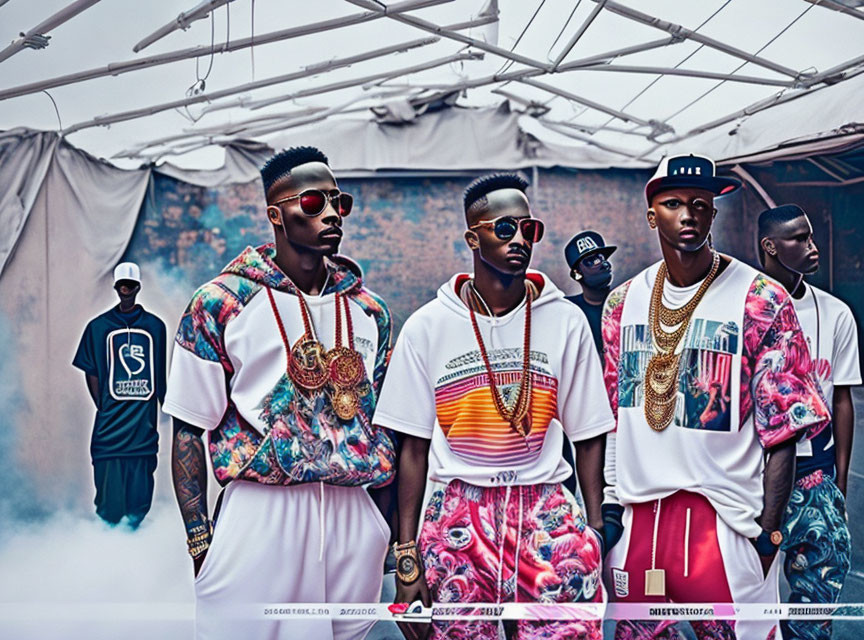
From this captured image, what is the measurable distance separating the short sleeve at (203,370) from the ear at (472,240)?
96cm

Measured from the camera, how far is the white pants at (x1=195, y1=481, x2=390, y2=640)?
4031mm

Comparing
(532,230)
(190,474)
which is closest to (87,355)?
A: (190,474)

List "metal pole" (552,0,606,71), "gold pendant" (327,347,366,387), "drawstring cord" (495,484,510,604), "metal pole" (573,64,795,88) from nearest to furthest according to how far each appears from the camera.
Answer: "drawstring cord" (495,484,510,604), "gold pendant" (327,347,366,387), "metal pole" (552,0,606,71), "metal pole" (573,64,795,88)

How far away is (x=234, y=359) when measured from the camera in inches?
157

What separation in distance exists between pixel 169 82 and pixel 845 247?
2.94m

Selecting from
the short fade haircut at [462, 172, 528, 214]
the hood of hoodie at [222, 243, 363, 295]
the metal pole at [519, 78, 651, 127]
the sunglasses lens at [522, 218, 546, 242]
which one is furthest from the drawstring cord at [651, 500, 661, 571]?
the metal pole at [519, 78, 651, 127]

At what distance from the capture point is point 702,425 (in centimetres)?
411

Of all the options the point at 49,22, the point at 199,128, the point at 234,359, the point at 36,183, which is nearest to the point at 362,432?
the point at 234,359

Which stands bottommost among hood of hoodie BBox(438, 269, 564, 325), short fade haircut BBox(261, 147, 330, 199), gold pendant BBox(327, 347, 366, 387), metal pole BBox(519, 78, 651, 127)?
gold pendant BBox(327, 347, 366, 387)

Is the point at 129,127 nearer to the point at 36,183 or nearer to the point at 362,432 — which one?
the point at 36,183

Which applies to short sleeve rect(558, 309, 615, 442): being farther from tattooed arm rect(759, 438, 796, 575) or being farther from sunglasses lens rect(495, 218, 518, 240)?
tattooed arm rect(759, 438, 796, 575)

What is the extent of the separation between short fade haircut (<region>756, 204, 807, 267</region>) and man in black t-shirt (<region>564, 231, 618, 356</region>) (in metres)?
0.62

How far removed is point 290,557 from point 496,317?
1239 millimetres

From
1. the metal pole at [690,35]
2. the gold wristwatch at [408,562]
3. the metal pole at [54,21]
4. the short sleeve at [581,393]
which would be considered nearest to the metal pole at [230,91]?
the metal pole at [54,21]
